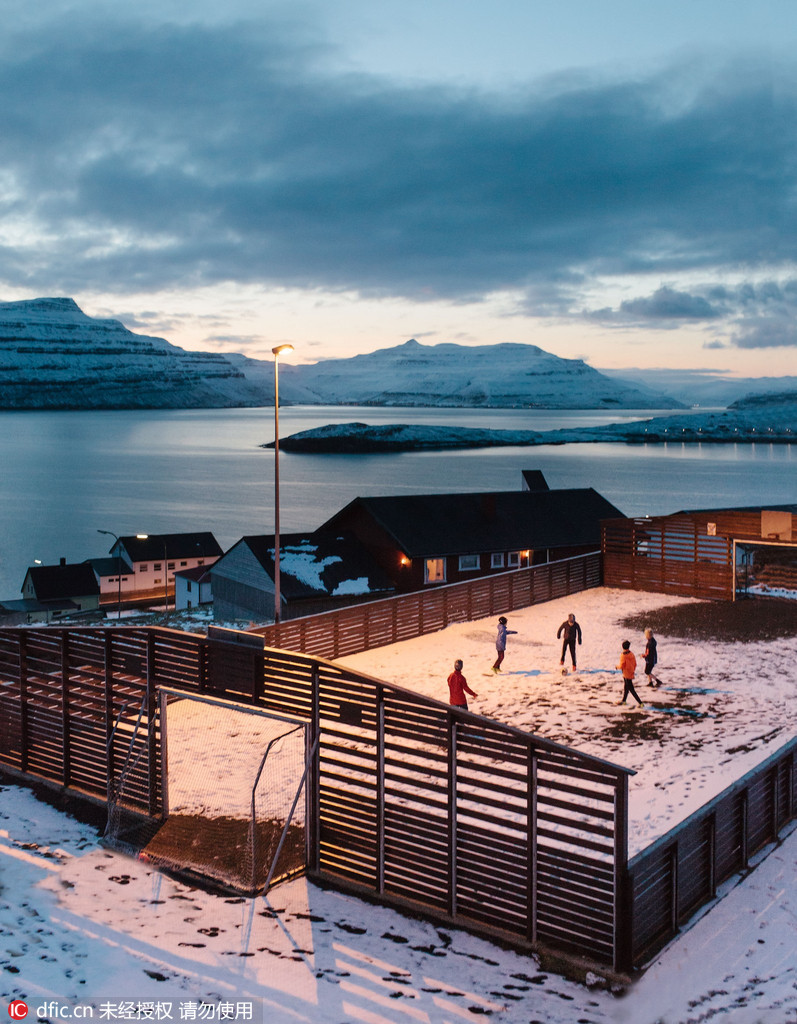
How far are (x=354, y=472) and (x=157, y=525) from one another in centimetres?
7341

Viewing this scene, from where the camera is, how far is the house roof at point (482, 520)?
4131 centimetres

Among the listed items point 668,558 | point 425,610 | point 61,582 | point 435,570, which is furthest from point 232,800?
point 61,582

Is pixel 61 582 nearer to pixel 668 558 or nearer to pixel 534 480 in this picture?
pixel 534 480

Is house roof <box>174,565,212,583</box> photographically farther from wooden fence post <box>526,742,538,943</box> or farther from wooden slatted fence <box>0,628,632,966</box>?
wooden fence post <box>526,742,538,943</box>

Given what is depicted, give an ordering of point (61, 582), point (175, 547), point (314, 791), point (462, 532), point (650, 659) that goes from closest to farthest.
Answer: point (314, 791) < point (650, 659) < point (462, 532) < point (61, 582) < point (175, 547)

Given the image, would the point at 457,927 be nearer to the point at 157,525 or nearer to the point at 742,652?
the point at 742,652

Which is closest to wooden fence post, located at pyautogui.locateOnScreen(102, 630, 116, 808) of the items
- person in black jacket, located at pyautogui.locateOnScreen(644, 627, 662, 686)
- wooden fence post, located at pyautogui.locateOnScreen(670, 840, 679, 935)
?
wooden fence post, located at pyautogui.locateOnScreen(670, 840, 679, 935)

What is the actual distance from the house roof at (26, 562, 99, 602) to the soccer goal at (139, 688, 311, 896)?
7339 cm

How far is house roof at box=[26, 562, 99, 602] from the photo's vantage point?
84.5 metres

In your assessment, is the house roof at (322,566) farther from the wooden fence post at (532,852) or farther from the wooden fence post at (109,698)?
the wooden fence post at (532,852)

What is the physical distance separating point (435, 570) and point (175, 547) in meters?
51.8

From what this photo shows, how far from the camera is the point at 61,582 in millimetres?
86062

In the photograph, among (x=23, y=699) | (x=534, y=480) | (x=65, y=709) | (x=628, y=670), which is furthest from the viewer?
(x=534, y=480)

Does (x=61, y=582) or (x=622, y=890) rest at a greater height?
(x=622, y=890)
